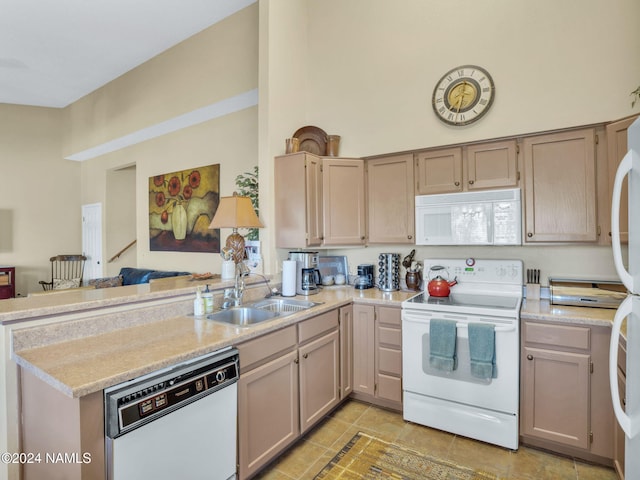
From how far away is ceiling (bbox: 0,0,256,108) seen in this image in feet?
11.5

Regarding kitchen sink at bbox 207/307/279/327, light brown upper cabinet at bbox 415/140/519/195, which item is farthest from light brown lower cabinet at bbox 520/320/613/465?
kitchen sink at bbox 207/307/279/327

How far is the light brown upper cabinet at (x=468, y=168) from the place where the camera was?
8.57 ft

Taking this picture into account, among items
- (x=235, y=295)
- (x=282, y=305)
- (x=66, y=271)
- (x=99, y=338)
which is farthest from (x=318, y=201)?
(x=66, y=271)

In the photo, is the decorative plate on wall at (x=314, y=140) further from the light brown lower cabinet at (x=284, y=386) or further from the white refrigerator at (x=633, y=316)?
the white refrigerator at (x=633, y=316)

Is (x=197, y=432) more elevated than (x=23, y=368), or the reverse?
(x=23, y=368)

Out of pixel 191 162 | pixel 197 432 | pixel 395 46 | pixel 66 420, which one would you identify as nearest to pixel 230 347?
pixel 197 432

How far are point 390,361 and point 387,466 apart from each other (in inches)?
29.7

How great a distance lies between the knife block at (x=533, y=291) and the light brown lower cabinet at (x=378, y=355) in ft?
3.31

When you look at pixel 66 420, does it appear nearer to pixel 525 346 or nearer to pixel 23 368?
pixel 23 368

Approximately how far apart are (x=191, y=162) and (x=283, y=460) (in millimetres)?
3947

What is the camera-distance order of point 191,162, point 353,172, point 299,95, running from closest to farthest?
point 353,172 < point 299,95 < point 191,162

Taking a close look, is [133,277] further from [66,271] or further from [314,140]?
[314,140]

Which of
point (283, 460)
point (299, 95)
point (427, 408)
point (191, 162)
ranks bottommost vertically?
point (283, 460)

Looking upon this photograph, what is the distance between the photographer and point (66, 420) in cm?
124
